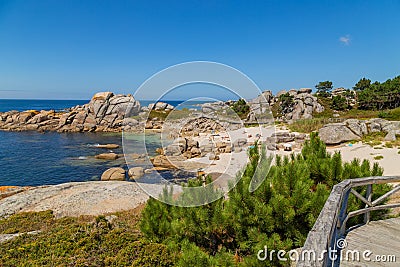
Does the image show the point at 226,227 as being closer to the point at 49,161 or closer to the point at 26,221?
the point at 26,221

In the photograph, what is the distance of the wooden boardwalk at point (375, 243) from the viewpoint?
8.94 feet

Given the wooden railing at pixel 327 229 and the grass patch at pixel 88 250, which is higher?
the wooden railing at pixel 327 229

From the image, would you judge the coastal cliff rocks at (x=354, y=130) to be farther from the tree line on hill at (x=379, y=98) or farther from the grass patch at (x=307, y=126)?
the tree line on hill at (x=379, y=98)

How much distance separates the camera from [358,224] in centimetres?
369

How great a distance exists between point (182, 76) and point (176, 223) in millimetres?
2196

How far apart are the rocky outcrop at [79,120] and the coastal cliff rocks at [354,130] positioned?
92.0 feet

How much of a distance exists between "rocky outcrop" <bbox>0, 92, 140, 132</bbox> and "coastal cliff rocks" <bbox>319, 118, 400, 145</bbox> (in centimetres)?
2804

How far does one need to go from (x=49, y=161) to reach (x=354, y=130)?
22.4 meters

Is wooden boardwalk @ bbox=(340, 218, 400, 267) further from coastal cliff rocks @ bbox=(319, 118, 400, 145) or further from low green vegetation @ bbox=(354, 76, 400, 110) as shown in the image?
low green vegetation @ bbox=(354, 76, 400, 110)

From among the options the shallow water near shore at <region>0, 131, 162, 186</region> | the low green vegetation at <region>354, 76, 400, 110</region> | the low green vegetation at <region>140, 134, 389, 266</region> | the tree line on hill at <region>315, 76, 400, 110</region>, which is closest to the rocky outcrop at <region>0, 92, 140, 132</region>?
the shallow water near shore at <region>0, 131, 162, 186</region>

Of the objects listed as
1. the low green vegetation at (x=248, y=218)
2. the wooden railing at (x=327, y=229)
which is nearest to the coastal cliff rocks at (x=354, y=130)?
the low green vegetation at (x=248, y=218)

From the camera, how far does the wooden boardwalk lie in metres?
2.73

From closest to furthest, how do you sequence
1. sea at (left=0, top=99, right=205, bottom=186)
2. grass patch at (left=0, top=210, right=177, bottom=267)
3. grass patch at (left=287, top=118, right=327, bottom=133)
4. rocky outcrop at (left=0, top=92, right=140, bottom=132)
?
grass patch at (left=0, top=210, right=177, bottom=267)
sea at (left=0, top=99, right=205, bottom=186)
grass patch at (left=287, top=118, right=327, bottom=133)
rocky outcrop at (left=0, top=92, right=140, bottom=132)

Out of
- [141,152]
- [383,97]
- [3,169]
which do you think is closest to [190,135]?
[141,152]
